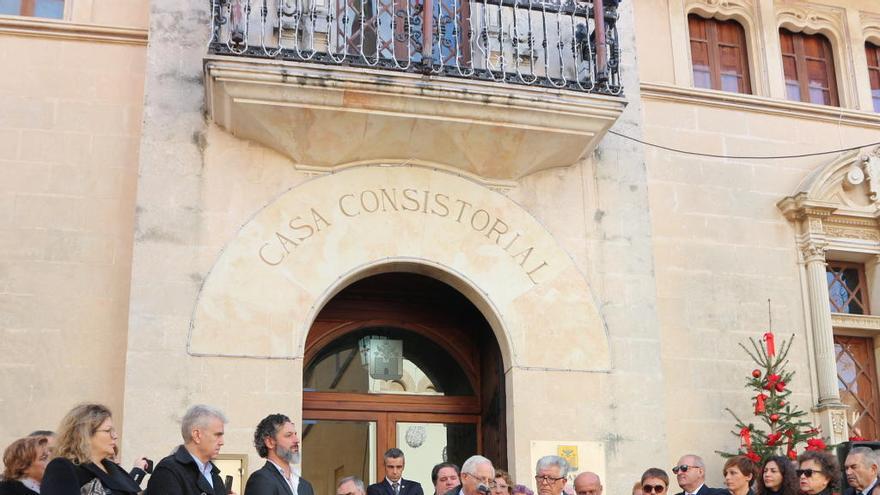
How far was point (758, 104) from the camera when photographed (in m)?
14.9

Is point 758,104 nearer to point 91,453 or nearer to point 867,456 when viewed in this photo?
point 867,456

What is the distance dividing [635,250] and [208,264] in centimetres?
472

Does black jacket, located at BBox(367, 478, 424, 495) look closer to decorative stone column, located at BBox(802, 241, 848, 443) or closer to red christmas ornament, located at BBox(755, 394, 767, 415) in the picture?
red christmas ornament, located at BBox(755, 394, 767, 415)

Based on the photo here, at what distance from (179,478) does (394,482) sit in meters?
4.63

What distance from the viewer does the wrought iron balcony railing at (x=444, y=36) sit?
1179cm

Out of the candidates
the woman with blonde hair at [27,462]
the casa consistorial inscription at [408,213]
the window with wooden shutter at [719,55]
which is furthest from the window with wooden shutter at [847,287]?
the woman with blonde hair at [27,462]

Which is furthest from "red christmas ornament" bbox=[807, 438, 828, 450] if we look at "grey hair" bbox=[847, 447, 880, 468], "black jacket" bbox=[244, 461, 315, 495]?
"black jacket" bbox=[244, 461, 315, 495]

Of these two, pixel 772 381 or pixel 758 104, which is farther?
pixel 758 104

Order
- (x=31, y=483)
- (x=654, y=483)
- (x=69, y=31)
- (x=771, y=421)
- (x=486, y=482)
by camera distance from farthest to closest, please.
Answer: (x=69, y=31), (x=771, y=421), (x=654, y=483), (x=486, y=482), (x=31, y=483)

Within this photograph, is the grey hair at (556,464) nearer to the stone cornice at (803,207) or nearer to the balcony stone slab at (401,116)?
the balcony stone slab at (401,116)

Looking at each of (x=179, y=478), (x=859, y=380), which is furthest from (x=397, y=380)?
(x=179, y=478)

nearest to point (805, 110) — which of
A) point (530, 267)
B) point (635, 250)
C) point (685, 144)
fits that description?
point (685, 144)

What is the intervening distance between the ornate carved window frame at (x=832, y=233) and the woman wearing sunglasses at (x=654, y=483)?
5463mm

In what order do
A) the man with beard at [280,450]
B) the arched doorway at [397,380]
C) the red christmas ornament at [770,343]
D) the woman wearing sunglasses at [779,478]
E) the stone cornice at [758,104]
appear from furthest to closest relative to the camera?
the stone cornice at [758,104]
the arched doorway at [397,380]
the red christmas ornament at [770,343]
the woman wearing sunglasses at [779,478]
the man with beard at [280,450]
